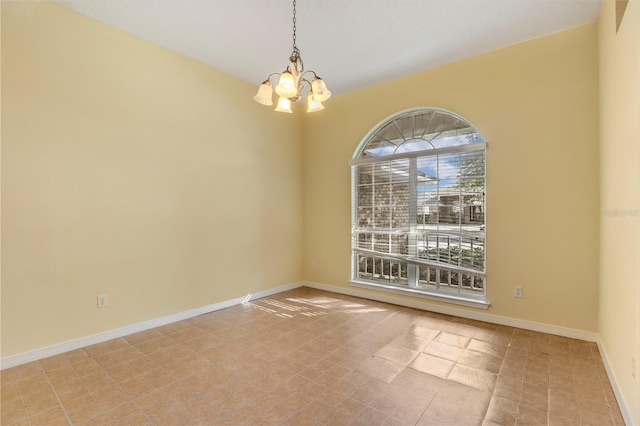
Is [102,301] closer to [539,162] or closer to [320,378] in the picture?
[320,378]

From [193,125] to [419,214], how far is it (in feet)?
9.99

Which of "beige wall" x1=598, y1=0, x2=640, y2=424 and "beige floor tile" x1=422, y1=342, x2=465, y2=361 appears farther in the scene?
"beige floor tile" x1=422, y1=342, x2=465, y2=361

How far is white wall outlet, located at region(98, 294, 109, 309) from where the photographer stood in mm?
2844

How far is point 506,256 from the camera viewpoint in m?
3.26

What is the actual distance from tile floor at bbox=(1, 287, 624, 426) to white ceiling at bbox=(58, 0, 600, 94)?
303cm

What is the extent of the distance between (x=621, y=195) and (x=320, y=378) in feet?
8.10

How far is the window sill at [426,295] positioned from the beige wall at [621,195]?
1.03m

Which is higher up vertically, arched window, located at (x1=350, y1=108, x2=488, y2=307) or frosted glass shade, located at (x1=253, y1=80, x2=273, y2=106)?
frosted glass shade, located at (x1=253, y1=80, x2=273, y2=106)

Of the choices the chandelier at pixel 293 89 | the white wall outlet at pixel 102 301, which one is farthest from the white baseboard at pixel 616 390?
the white wall outlet at pixel 102 301

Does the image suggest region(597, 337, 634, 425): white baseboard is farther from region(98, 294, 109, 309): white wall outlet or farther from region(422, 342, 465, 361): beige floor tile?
region(98, 294, 109, 309): white wall outlet

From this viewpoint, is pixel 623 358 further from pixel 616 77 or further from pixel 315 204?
pixel 315 204

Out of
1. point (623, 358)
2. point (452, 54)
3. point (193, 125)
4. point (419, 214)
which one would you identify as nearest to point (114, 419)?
point (193, 125)

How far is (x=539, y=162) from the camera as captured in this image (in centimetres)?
307

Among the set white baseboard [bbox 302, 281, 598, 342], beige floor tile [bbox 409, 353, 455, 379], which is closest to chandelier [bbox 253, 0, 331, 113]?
beige floor tile [bbox 409, 353, 455, 379]
